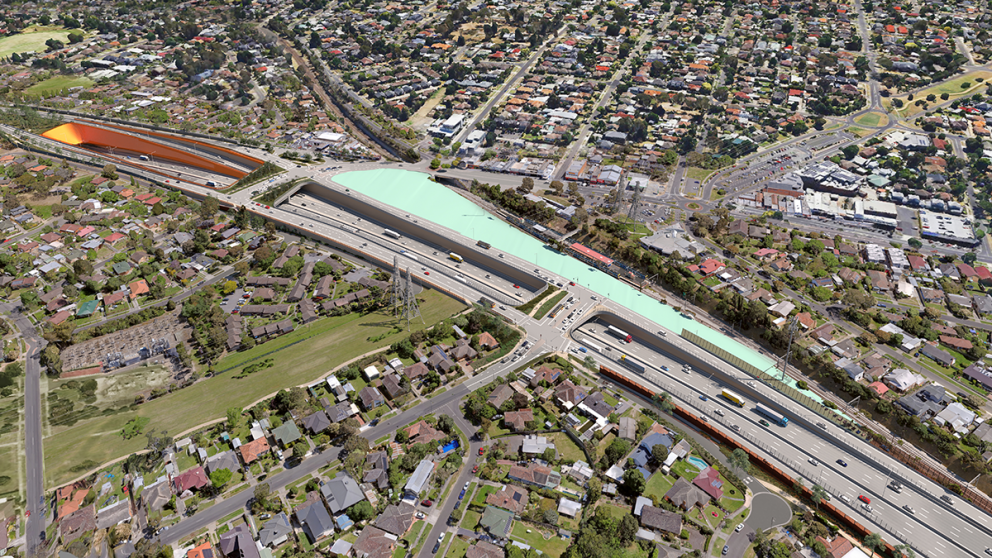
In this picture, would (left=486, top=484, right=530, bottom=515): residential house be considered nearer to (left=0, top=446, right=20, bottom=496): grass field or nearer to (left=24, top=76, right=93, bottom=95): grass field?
(left=0, top=446, right=20, bottom=496): grass field

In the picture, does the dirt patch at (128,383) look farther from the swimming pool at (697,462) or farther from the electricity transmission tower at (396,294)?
the swimming pool at (697,462)

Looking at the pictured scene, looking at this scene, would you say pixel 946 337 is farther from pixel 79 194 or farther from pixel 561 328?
pixel 79 194

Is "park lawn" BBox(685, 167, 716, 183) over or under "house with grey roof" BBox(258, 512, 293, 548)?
over

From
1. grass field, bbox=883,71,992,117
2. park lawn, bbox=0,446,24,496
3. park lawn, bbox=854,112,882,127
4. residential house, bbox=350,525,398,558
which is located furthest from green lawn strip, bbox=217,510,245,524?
grass field, bbox=883,71,992,117

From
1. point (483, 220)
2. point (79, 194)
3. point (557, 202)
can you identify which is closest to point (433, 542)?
point (483, 220)

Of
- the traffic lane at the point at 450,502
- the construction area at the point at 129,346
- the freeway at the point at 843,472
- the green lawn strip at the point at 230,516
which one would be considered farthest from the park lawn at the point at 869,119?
the green lawn strip at the point at 230,516

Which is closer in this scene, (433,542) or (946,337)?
(433,542)
